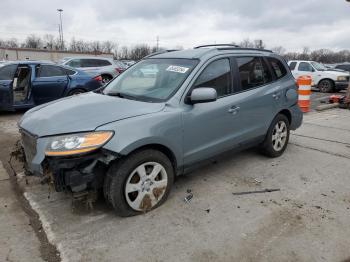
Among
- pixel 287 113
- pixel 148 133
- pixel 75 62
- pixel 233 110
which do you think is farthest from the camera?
pixel 75 62

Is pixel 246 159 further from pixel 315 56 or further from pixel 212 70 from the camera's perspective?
pixel 315 56

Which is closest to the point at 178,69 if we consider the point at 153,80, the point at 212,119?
the point at 153,80

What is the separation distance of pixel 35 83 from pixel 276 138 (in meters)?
6.73

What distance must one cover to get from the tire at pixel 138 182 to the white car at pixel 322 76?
1372 centimetres

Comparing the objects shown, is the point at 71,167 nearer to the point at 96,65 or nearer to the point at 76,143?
the point at 76,143

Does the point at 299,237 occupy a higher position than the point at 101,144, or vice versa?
the point at 101,144

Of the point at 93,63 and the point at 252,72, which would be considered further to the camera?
the point at 93,63

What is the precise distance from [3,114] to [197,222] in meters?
7.88

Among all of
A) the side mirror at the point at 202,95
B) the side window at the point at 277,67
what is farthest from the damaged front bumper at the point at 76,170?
the side window at the point at 277,67

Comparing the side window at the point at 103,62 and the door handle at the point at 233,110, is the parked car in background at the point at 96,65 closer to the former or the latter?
the side window at the point at 103,62

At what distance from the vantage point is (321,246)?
2914 mm

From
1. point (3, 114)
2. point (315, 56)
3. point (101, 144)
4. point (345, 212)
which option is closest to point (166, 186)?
point (101, 144)

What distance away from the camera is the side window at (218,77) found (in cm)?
383

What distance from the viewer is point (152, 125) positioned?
3.23m
